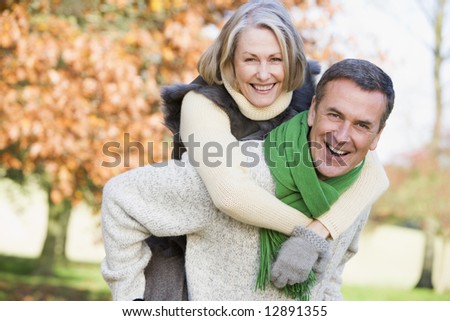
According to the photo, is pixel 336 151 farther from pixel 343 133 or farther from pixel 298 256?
pixel 298 256

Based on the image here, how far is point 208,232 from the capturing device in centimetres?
214

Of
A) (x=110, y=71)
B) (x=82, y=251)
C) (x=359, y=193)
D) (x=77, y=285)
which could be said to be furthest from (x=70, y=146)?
(x=82, y=251)

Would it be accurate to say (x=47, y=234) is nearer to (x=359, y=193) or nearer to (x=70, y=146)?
(x=70, y=146)

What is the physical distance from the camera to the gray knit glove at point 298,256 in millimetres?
1971

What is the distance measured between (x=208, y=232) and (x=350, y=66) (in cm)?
69

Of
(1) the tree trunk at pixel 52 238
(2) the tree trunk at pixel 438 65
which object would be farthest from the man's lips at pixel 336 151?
(2) the tree trunk at pixel 438 65

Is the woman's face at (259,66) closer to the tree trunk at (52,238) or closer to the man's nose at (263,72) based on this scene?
the man's nose at (263,72)

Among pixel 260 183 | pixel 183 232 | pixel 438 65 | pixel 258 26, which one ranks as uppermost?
pixel 258 26

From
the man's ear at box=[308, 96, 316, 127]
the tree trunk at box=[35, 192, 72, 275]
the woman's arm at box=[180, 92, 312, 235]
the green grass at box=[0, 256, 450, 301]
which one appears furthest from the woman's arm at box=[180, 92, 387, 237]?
the tree trunk at box=[35, 192, 72, 275]

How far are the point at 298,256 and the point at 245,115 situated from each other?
0.56 meters

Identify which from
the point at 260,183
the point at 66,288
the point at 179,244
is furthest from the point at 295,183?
the point at 66,288

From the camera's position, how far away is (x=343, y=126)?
6.41 ft

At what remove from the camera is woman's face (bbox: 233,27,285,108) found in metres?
2.24

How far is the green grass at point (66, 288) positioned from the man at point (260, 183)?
6.53 metres
